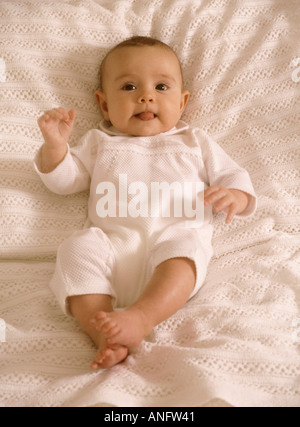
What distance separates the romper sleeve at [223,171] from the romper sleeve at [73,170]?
30 cm

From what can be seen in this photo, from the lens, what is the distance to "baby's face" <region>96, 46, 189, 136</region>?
4.11 feet

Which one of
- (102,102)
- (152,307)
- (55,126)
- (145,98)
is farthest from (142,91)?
(152,307)

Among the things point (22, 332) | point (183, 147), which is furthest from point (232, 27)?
point (22, 332)

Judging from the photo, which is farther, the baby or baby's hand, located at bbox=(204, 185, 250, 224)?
baby's hand, located at bbox=(204, 185, 250, 224)

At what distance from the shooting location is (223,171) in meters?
1.24

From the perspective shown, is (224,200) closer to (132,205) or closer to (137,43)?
(132,205)

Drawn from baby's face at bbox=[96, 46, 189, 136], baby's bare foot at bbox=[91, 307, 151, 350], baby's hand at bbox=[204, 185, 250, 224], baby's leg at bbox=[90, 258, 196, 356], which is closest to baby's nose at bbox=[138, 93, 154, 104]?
baby's face at bbox=[96, 46, 189, 136]

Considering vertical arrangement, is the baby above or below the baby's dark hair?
below

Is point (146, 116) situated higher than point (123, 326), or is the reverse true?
point (146, 116)

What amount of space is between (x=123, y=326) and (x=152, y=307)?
87 mm

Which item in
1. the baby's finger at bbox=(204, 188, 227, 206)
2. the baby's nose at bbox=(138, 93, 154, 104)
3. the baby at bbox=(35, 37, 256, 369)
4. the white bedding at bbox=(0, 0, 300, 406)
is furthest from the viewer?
the baby's nose at bbox=(138, 93, 154, 104)

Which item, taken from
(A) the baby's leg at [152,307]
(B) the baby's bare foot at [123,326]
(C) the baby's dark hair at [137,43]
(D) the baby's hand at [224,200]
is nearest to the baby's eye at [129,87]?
(C) the baby's dark hair at [137,43]

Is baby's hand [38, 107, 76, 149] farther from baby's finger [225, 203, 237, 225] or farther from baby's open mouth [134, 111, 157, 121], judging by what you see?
baby's finger [225, 203, 237, 225]

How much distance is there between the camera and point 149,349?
937 mm
